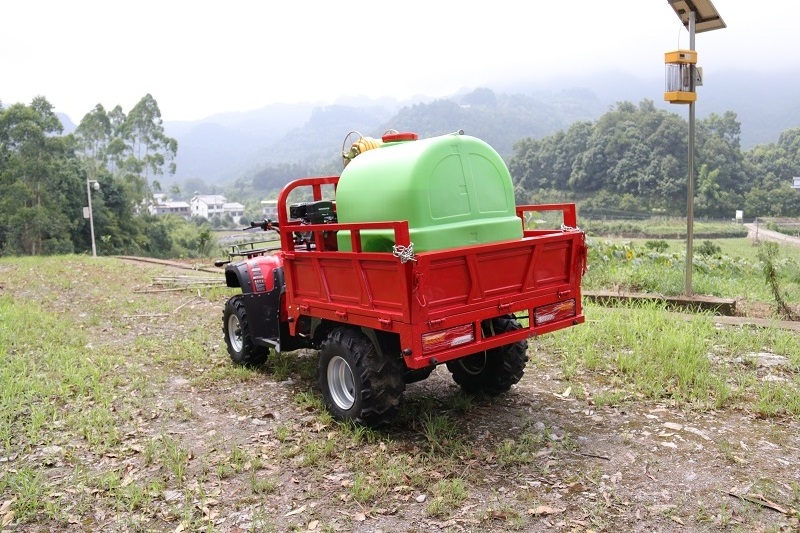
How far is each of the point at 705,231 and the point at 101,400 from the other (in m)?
25.6

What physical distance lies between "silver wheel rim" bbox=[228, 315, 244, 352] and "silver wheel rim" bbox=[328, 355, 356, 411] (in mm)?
2063

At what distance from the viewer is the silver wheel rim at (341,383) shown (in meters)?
4.91

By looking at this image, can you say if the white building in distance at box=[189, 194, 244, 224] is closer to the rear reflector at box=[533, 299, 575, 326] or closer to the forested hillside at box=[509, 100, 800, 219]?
the forested hillside at box=[509, 100, 800, 219]

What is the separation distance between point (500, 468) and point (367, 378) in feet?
3.48

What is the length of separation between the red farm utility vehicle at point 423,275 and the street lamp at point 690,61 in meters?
3.72

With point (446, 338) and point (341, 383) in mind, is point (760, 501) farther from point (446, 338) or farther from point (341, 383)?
point (341, 383)

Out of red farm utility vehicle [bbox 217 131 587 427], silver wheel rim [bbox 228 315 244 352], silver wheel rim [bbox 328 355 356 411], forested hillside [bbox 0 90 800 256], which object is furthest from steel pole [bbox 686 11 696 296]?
forested hillside [bbox 0 90 800 256]

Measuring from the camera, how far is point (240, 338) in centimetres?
672

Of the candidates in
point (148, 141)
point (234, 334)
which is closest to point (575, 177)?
point (234, 334)

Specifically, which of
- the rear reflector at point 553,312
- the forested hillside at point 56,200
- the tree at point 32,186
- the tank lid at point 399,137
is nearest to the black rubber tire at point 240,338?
the tank lid at point 399,137

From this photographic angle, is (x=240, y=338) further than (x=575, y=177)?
No

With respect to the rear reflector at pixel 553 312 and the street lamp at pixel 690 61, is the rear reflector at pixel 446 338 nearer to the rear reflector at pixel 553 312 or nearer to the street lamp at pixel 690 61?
the rear reflector at pixel 553 312

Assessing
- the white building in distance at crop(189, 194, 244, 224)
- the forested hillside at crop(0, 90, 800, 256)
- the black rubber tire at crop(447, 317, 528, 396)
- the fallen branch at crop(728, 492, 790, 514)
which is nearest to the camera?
the fallen branch at crop(728, 492, 790, 514)

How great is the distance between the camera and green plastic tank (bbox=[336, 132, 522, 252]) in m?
4.36
